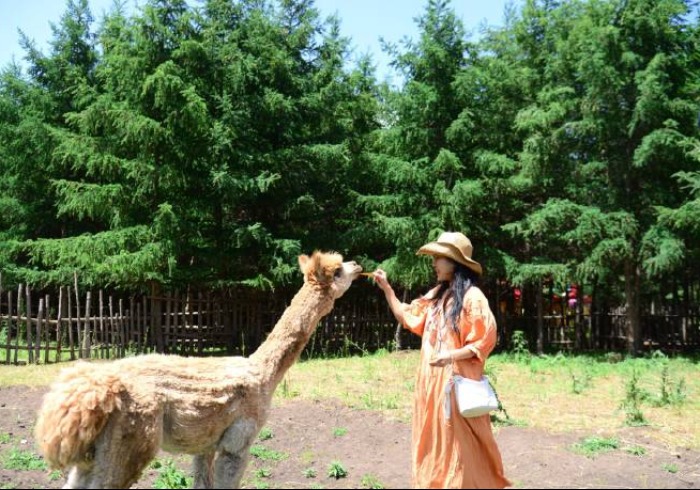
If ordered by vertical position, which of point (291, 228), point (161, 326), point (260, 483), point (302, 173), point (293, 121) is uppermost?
point (293, 121)

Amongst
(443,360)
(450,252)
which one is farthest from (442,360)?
(450,252)

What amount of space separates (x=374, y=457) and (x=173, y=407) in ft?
12.1

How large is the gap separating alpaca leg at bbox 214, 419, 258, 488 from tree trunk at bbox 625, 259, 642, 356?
13.7m

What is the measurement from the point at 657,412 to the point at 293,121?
35.9 ft

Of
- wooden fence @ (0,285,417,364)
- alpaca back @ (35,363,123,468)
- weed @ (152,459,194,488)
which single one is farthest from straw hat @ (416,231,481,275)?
wooden fence @ (0,285,417,364)

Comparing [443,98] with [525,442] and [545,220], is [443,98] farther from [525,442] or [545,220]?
[525,442]

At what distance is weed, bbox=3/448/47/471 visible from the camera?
602 cm

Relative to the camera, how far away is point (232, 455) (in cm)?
359

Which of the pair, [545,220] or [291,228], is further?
[291,228]

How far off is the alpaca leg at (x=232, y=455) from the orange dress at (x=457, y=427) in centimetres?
128

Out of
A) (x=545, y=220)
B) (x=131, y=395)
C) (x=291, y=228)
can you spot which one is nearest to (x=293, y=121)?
(x=291, y=228)

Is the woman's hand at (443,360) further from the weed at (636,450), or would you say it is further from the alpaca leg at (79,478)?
the weed at (636,450)

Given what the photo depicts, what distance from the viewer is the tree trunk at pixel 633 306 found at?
15.1 meters

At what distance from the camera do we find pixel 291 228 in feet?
52.9
